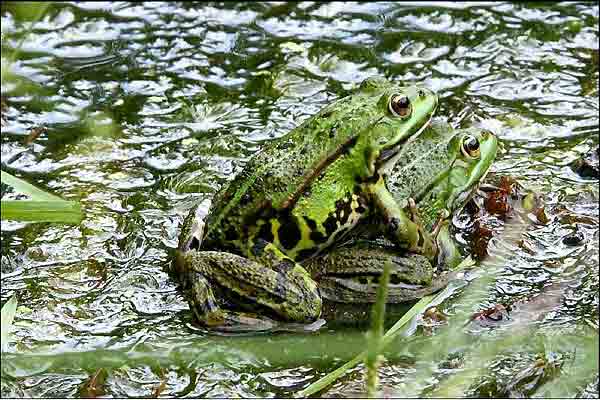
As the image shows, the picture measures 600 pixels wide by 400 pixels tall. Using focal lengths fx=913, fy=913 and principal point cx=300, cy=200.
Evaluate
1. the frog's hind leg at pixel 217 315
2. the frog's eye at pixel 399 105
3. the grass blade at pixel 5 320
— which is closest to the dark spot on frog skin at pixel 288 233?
the frog's hind leg at pixel 217 315

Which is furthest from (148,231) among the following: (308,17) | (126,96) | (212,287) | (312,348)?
(308,17)

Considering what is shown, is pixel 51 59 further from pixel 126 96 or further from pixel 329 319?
pixel 329 319

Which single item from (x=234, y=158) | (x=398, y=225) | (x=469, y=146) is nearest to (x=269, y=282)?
(x=398, y=225)

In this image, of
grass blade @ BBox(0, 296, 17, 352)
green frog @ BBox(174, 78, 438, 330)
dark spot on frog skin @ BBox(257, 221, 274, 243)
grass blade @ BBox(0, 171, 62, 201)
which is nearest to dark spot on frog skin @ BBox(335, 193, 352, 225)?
green frog @ BBox(174, 78, 438, 330)

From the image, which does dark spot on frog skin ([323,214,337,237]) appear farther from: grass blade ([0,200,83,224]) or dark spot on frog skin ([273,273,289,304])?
grass blade ([0,200,83,224])

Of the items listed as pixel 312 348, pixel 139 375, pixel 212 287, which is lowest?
pixel 139 375

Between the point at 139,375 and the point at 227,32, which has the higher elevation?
the point at 227,32
